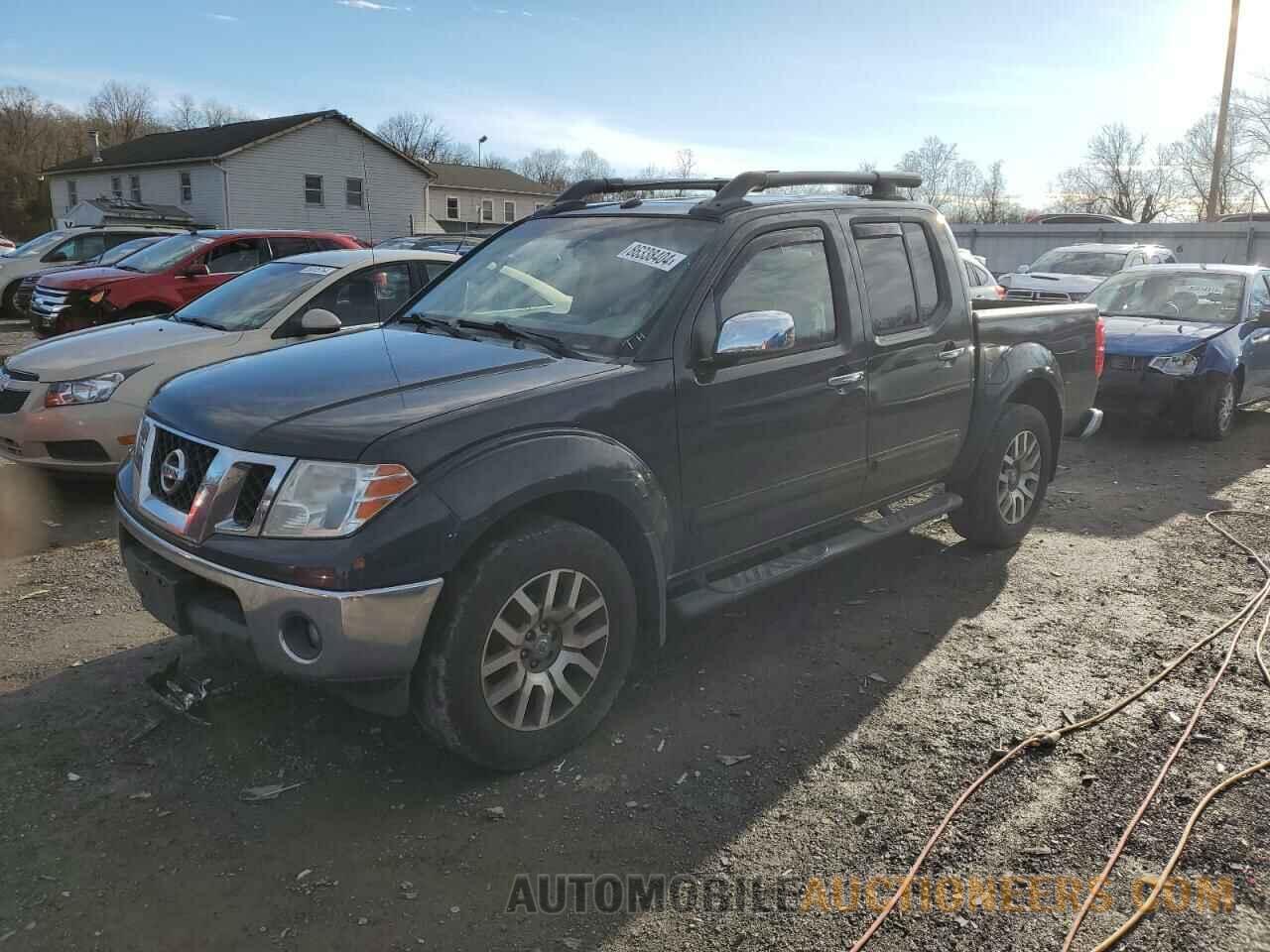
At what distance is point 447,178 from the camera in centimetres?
5491

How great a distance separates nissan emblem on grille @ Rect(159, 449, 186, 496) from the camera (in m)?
3.25

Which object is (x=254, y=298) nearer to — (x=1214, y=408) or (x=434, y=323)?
(x=434, y=323)

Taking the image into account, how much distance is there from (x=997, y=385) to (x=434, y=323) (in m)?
3.08

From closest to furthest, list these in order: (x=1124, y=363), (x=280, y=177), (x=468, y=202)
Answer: (x=1124, y=363), (x=280, y=177), (x=468, y=202)

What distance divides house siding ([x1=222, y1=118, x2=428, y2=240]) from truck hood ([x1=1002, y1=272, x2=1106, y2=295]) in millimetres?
27825

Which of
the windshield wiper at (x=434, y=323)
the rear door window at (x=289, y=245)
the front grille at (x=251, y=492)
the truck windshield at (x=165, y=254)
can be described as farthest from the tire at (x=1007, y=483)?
the truck windshield at (x=165, y=254)

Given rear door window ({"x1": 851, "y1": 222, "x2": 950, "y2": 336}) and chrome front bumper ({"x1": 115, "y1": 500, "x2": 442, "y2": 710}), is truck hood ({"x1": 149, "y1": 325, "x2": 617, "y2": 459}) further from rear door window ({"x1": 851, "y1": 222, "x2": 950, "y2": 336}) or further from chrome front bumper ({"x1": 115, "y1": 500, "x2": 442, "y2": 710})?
rear door window ({"x1": 851, "y1": 222, "x2": 950, "y2": 336})

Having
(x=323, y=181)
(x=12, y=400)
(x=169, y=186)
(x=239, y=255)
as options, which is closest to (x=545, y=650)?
(x=12, y=400)

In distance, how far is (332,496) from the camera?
2.90m

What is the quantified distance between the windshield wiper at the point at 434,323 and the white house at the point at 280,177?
3360 cm

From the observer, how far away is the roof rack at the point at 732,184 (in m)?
4.11

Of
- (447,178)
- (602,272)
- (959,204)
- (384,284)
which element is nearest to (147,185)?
(447,178)

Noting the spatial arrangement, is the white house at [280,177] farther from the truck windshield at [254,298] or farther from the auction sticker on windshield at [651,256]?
the auction sticker on windshield at [651,256]

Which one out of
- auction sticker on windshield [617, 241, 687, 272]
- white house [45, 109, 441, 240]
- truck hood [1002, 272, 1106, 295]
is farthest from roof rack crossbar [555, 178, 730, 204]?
white house [45, 109, 441, 240]
